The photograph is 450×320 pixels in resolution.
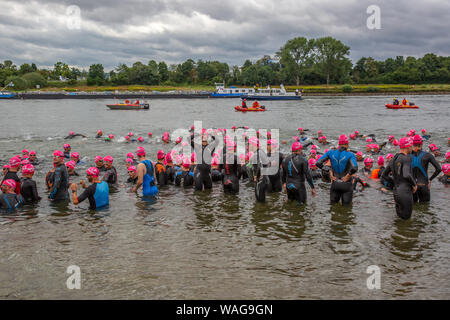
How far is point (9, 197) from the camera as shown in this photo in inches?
393

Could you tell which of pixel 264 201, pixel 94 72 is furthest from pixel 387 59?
pixel 264 201

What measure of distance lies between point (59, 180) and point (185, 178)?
446 centimetres

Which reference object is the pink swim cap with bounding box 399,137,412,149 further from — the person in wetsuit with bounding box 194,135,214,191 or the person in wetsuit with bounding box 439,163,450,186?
the person in wetsuit with bounding box 439,163,450,186

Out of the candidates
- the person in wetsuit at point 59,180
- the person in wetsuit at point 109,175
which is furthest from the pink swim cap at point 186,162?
the person in wetsuit at point 59,180

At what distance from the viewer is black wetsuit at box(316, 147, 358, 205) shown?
9.56 metres

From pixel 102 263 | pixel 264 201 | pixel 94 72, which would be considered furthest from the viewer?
pixel 94 72

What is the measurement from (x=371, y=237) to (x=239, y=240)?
3.27m

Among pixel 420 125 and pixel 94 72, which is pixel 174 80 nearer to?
pixel 94 72

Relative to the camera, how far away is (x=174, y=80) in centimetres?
14050

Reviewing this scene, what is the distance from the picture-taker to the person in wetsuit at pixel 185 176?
44.2 ft

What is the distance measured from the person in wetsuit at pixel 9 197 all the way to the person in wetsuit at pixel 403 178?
10350 mm

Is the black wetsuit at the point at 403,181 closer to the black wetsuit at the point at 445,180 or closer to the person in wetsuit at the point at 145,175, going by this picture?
the black wetsuit at the point at 445,180

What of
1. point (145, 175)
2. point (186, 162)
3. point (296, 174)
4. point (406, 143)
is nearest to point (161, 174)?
point (186, 162)
